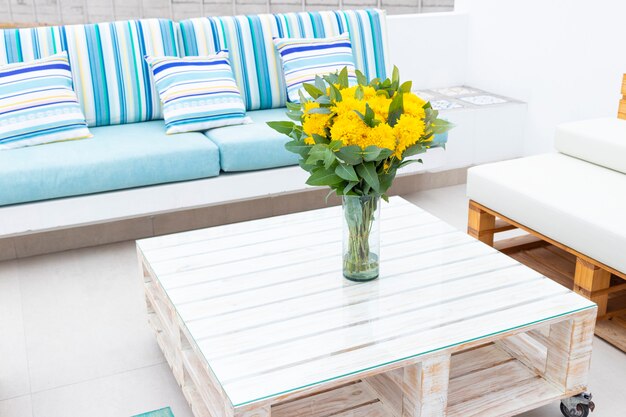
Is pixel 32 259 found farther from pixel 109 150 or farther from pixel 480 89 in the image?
pixel 480 89

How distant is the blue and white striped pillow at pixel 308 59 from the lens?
3674mm

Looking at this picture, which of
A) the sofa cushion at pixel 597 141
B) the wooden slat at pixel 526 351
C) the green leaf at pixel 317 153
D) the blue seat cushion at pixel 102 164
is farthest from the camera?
the blue seat cushion at pixel 102 164

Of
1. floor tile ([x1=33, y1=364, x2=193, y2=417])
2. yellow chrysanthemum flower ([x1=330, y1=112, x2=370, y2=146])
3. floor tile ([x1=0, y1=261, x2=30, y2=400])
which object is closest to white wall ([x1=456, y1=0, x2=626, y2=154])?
yellow chrysanthemum flower ([x1=330, y1=112, x2=370, y2=146])

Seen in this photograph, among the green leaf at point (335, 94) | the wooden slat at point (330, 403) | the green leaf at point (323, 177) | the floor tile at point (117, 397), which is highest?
the green leaf at point (335, 94)

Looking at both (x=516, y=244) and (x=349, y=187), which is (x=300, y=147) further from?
(x=516, y=244)

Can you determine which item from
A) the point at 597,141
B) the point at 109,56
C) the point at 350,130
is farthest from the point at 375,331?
the point at 109,56

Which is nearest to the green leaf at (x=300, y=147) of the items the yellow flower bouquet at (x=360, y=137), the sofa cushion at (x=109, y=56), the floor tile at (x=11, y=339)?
the yellow flower bouquet at (x=360, y=137)

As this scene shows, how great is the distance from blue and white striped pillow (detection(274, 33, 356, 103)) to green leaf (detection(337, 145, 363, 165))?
1908 millimetres

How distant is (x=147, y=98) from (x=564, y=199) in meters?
2.05

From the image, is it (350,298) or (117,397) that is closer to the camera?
(350,298)

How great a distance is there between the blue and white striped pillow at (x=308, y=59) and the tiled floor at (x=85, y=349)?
1.21 metres

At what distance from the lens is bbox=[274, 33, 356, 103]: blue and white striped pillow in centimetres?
367

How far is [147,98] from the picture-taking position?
11.7ft

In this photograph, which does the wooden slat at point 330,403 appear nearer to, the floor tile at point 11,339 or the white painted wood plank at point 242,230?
the white painted wood plank at point 242,230
